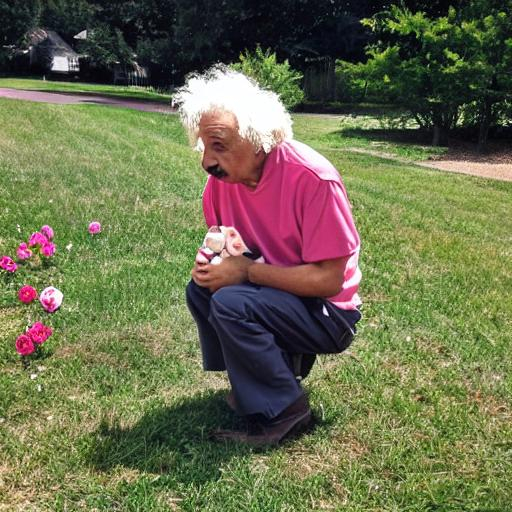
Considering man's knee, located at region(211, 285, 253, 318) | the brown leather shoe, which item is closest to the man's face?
man's knee, located at region(211, 285, 253, 318)

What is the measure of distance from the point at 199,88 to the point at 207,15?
→ 80.8 ft

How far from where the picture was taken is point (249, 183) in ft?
7.63

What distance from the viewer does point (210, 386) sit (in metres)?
2.89

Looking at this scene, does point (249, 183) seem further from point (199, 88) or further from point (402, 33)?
point (402, 33)

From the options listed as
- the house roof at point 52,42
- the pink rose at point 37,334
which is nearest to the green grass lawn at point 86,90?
the house roof at point 52,42

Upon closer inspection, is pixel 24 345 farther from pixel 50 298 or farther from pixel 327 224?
pixel 327 224

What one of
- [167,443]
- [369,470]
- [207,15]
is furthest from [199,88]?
[207,15]

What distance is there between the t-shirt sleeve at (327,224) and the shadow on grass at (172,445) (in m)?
0.82

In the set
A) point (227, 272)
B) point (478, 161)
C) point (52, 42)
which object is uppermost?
point (52, 42)

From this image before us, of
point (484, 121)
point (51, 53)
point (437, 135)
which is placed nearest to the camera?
point (484, 121)

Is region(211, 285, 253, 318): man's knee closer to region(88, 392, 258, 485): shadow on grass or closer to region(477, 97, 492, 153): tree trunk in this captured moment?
region(88, 392, 258, 485): shadow on grass

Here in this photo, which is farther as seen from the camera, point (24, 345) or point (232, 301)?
point (24, 345)

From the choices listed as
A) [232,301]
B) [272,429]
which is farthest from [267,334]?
[272,429]

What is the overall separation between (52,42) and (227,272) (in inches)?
2113
